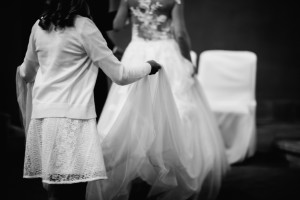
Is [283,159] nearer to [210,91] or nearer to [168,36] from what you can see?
[210,91]

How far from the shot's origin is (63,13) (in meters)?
1.89

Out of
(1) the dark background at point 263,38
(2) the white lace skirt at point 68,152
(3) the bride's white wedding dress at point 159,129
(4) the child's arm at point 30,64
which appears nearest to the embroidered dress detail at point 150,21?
(3) the bride's white wedding dress at point 159,129

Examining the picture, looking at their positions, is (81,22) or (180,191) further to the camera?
(180,191)

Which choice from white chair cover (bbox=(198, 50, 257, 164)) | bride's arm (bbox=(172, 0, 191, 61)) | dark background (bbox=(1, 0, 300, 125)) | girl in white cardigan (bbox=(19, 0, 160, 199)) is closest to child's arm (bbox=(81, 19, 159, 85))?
girl in white cardigan (bbox=(19, 0, 160, 199))

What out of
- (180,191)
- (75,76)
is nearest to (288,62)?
(180,191)

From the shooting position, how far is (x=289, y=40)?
255 inches

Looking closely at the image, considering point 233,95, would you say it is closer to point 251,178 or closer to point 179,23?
point 251,178

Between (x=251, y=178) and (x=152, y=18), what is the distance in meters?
1.57

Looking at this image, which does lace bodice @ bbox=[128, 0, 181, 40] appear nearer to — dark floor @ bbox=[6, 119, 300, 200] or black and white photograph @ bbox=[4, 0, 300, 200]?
black and white photograph @ bbox=[4, 0, 300, 200]

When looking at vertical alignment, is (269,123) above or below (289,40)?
below

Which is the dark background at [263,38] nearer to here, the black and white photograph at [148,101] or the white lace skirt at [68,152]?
the black and white photograph at [148,101]

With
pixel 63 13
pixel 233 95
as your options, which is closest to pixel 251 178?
pixel 233 95

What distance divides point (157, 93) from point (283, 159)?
96.6 inches

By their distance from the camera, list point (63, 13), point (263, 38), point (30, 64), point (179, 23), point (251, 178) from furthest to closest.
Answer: point (263, 38), point (251, 178), point (179, 23), point (30, 64), point (63, 13)
